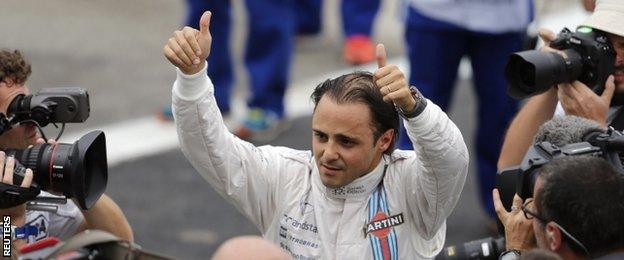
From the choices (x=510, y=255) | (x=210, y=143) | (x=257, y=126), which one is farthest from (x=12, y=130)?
(x=257, y=126)

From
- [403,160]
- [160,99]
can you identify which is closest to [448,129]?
[403,160]

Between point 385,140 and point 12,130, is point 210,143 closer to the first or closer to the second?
point 385,140

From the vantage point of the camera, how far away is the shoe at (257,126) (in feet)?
28.0

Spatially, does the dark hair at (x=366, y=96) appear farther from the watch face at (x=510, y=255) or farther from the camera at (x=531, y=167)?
the watch face at (x=510, y=255)

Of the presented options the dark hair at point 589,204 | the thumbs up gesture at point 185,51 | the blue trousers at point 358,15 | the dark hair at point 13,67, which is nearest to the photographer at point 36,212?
the dark hair at point 13,67

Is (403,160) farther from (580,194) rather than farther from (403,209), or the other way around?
(580,194)

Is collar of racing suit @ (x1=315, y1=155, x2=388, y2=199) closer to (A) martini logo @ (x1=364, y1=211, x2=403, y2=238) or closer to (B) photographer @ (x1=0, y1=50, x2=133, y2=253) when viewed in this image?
(A) martini logo @ (x1=364, y1=211, x2=403, y2=238)

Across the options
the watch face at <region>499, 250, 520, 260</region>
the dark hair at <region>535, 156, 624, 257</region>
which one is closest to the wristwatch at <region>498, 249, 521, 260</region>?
the watch face at <region>499, 250, 520, 260</region>

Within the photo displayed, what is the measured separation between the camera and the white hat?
4.76m

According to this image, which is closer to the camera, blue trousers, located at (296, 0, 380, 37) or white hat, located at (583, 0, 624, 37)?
white hat, located at (583, 0, 624, 37)

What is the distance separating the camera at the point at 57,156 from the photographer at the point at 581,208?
1494 millimetres

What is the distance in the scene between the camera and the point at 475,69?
703 cm

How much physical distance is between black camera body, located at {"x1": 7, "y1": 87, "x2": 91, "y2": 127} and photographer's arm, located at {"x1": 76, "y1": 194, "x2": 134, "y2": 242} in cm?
32

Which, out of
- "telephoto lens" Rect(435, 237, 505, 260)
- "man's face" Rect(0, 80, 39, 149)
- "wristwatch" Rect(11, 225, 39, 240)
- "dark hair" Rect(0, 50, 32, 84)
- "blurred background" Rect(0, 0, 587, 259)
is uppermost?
"dark hair" Rect(0, 50, 32, 84)
